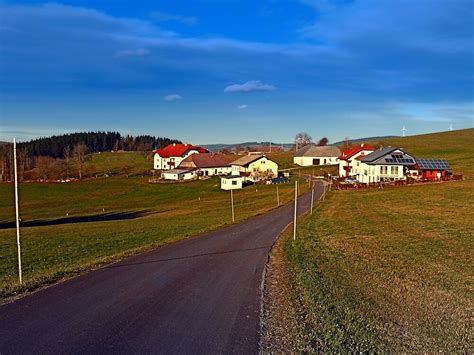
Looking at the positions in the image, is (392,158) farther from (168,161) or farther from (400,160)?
(168,161)

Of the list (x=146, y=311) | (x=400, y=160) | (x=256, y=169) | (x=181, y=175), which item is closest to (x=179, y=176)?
(x=181, y=175)

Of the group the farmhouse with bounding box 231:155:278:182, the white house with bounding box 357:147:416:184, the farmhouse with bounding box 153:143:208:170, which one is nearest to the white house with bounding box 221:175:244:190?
the farmhouse with bounding box 231:155:278:182

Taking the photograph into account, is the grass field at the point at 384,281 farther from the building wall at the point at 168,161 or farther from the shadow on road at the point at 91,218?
the building wall at the point at 168,161

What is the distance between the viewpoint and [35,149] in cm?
18588

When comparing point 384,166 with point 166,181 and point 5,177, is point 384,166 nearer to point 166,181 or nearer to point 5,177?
point 166,181

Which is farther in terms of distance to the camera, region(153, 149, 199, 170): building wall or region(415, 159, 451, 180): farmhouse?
region(153, 149, 199, 170): building wall

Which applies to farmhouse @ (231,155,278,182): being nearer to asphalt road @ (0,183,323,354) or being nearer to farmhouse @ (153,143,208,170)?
farmhouse @ (153,143,208,170)

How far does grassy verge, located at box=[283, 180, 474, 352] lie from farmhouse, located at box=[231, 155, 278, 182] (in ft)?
187

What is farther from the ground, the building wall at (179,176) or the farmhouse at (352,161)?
the farmhouse at (352,161)

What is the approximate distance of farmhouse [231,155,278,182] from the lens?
91000mm

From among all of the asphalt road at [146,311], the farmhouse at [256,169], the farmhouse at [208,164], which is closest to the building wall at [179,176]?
the farmhouse at [208,164]

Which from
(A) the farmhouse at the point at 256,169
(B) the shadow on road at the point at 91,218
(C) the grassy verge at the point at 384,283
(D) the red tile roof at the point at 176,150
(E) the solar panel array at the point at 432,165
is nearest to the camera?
(C) the grassy verge at the point at 384,283

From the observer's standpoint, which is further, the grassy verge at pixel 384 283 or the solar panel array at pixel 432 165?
the solar panel array at pixel 432 165

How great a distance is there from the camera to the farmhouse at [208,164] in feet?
351
